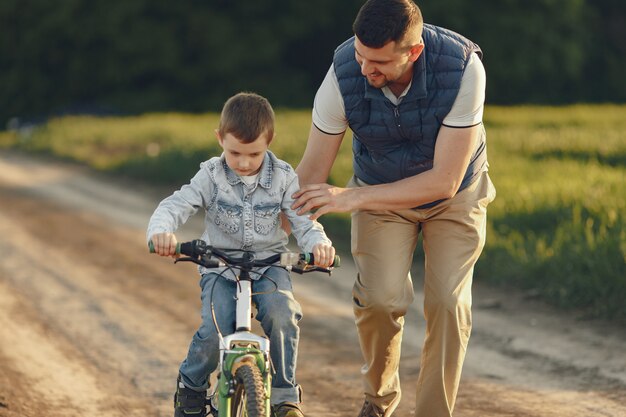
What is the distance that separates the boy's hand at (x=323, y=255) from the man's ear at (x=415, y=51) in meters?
0.89

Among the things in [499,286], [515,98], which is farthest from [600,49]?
[499,286]

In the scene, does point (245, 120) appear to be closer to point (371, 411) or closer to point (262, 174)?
point (262, 174)

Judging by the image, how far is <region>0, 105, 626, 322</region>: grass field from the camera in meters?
8.41

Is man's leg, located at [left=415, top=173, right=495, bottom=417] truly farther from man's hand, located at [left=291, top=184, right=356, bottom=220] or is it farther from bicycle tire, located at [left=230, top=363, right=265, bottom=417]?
bicycle tire, located at [left=230, top=363, right=265, bottom=417]

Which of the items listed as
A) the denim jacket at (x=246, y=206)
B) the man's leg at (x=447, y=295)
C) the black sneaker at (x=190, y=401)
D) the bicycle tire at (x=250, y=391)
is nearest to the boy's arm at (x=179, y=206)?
the denim jacket at (x=246, y=206)

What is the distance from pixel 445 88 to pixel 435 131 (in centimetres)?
20

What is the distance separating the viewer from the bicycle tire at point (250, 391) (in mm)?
4012

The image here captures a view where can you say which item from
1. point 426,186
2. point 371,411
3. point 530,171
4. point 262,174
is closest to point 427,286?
point 426,186

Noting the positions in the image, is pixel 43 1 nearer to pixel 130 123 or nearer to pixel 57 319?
pixel 130 123

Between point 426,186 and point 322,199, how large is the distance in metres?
0.49

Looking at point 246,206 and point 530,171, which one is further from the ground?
point 530,171

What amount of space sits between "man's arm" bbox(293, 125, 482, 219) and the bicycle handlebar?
423 mm

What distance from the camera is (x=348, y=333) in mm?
7734

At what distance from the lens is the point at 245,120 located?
168 inches
